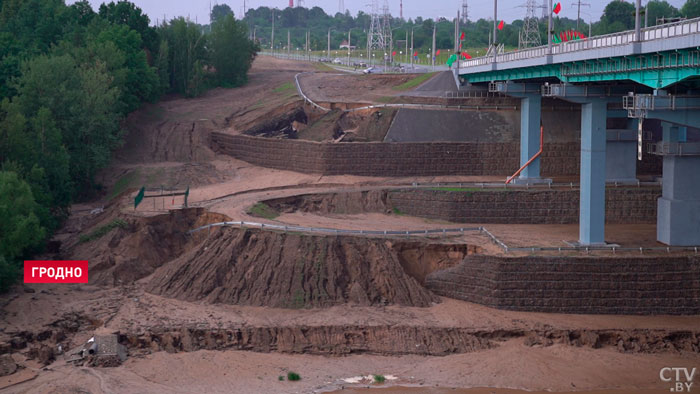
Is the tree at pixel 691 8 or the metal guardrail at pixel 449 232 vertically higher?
the tree at pixel 691 8

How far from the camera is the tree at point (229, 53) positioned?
91.1m

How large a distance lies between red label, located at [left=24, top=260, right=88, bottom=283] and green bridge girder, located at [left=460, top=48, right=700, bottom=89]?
30225 millimetres

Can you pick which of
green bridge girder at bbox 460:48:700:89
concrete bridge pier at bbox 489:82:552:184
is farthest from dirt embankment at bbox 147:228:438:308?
concrete bridge pier at bbox 489:82:552:184

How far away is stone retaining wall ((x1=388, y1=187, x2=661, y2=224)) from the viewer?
189 feet

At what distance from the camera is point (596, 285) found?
44719 millimetres

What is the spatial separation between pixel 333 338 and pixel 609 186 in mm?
26721

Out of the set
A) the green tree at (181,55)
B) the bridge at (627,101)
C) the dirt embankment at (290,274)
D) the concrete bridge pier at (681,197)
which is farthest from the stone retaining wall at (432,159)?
the green tree at (181,55)

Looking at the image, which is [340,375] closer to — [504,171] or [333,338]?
[333,338]

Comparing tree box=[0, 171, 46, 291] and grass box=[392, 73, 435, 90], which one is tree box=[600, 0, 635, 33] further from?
tree box=[0, 171, 46, 291]

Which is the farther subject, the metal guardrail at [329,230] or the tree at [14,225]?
the metal guardrail at [329,230]

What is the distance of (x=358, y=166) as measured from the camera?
219 ft

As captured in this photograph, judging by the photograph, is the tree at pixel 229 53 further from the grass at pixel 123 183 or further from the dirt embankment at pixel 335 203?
the dirt embankment at pixel 335 203

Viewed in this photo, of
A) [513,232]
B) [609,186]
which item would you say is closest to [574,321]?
[513,232]

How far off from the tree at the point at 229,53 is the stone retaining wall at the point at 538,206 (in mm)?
40273
